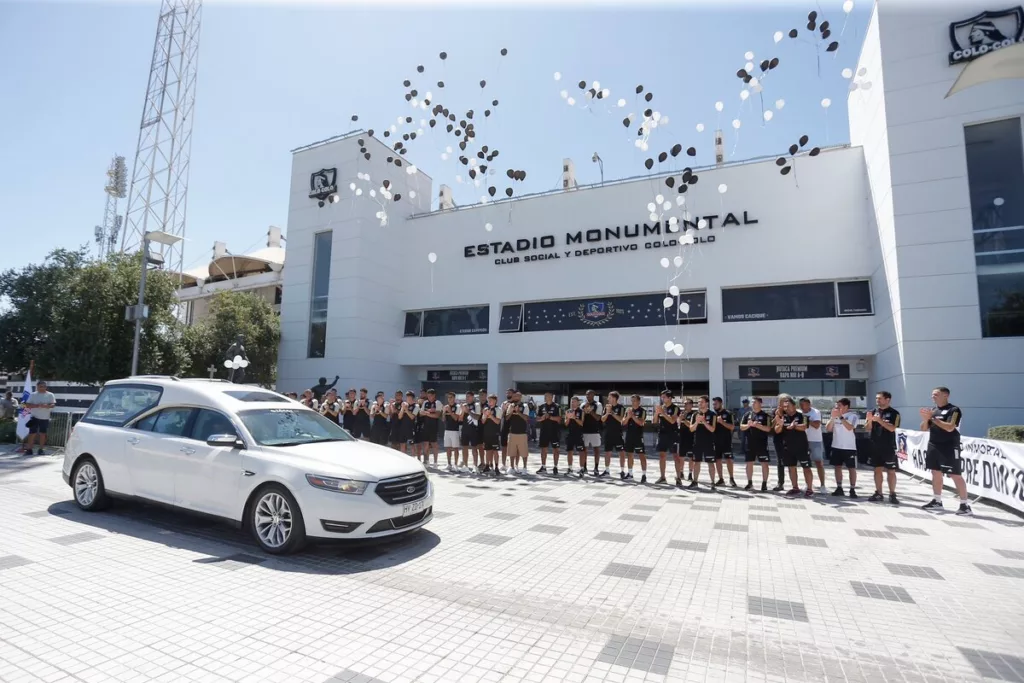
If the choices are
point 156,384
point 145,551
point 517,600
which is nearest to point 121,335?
point 156,384

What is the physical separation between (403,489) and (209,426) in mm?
2372

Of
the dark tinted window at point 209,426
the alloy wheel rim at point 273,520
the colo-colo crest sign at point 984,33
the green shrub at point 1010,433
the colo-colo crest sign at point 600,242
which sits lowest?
the alloy wheel rim at point 273,520

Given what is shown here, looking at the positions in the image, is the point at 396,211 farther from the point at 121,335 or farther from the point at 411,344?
the point at 121,335

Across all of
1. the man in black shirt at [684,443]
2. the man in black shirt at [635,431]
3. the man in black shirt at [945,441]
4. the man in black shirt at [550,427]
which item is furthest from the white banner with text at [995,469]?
the man in black shirt at [550,427]

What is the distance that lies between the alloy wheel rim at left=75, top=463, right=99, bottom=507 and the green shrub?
1449 centimetres

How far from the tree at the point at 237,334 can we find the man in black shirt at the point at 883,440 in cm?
2433

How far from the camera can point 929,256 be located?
13164 millimetres

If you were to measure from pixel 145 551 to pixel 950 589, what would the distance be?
745cm

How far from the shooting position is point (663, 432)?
10.4 m

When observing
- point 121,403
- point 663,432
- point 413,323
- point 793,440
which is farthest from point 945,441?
point 413,323

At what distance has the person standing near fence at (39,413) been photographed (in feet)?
39.3

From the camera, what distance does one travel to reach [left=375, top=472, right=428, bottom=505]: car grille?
5.05m

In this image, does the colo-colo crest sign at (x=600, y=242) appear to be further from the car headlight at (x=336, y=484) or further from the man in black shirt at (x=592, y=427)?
the car headlight at (x=336, y=484)

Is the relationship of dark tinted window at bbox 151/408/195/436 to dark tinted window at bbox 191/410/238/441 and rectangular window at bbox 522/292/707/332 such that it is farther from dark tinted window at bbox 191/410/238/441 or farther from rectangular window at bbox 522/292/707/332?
rectangular window at bbox 522/292/707/332
